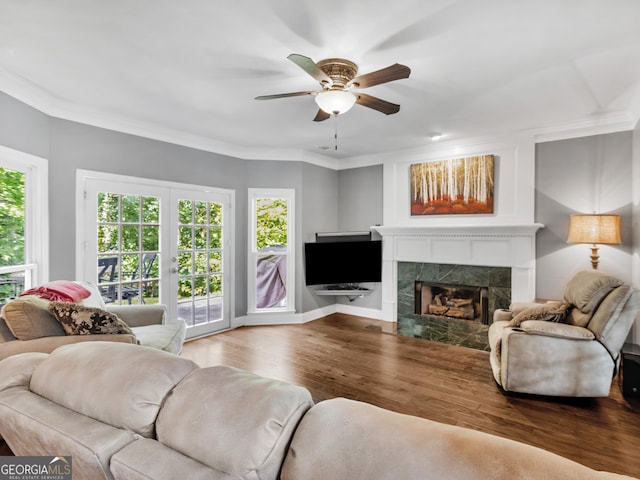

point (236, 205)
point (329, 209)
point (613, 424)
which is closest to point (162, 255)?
point (236, 205)

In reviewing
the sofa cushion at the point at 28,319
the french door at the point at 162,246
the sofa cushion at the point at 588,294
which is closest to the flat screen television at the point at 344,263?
the french door at the point at 162,246

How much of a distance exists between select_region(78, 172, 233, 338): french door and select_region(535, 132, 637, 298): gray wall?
158 inches

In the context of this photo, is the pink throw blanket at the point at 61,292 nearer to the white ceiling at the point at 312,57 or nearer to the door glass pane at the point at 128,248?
the door glass pane at the point at 128,248

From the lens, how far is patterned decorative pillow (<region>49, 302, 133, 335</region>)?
2.18 meters

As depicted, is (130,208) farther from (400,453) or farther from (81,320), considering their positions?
(400,453)

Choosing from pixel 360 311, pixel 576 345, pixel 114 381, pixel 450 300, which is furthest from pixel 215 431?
pixel 360 311

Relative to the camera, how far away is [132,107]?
137 inches

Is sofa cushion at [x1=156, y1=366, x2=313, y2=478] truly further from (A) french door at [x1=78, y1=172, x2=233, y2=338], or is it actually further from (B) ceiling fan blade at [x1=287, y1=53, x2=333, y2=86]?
(A) french door at [x1=78, y1=172, x2=233, y2=338]

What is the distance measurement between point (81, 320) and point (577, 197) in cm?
485

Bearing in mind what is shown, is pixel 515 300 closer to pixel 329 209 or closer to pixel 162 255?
pixel 329 209

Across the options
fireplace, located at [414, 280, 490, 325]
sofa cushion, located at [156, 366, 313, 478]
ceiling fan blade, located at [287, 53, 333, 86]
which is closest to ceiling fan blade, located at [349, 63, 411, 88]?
ceiling fan blade, located at [287, 53, 333, 86]

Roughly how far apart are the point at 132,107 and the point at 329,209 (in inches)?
128

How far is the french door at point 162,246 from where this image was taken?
371cm

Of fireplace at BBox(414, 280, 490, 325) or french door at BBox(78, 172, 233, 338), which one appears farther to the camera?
fireplace at BBox(414, 280, 490, 325)
